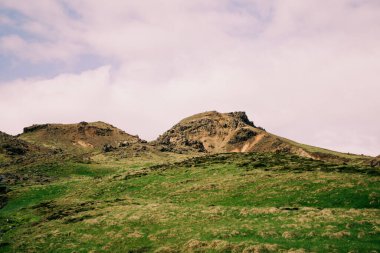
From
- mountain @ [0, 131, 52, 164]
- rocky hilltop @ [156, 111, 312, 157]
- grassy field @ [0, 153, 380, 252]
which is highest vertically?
rocky hilltop @ [156, 111, 312, 157]

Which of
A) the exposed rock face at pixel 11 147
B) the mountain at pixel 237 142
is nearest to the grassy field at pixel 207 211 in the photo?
the exposed rock face at pixel 11 147

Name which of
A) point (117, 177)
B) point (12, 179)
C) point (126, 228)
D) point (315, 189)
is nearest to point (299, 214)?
point (315, 189)

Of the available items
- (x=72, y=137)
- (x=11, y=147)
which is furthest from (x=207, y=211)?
(x=72, y=137)

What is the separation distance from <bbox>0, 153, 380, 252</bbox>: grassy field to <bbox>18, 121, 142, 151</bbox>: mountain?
112 meters

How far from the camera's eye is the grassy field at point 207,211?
101 ft

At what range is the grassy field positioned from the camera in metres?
30.9

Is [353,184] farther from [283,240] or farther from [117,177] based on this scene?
[117,177]

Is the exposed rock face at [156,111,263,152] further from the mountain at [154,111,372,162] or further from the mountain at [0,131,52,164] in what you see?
the mountain at [0,131,52,164]

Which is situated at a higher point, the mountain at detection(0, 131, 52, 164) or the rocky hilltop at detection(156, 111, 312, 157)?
the rocky hilltop at detection(156, 111, 312, 157)

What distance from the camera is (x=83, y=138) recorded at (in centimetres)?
18888

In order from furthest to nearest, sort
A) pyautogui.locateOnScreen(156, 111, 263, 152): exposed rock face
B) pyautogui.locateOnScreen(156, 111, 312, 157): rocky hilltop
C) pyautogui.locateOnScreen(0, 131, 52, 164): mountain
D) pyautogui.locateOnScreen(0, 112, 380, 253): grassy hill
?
1. pyautogui.locateOnScreen(156, 111, 263, 152): exposed rock face
2. pyautogui.locateOnScreen(156, 111, 312, 157): rocky hilltop
3. pyautogui.locateOnScreen(0, 131, 52, 164): mountain
4. pyautogui.locateOnScreen(0, 112, 380, 253): grassy hill

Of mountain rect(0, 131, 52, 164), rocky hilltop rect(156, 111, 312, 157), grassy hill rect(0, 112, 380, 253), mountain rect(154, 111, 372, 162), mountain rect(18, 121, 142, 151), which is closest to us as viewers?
grassy hill rect(0, 112, 380, 253)

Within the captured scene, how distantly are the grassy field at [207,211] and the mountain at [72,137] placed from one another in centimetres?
11222

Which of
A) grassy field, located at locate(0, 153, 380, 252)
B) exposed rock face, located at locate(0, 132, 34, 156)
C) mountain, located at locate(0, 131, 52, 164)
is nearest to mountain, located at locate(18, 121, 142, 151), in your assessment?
mountain, located at locate(0, 131, 52, 164)
